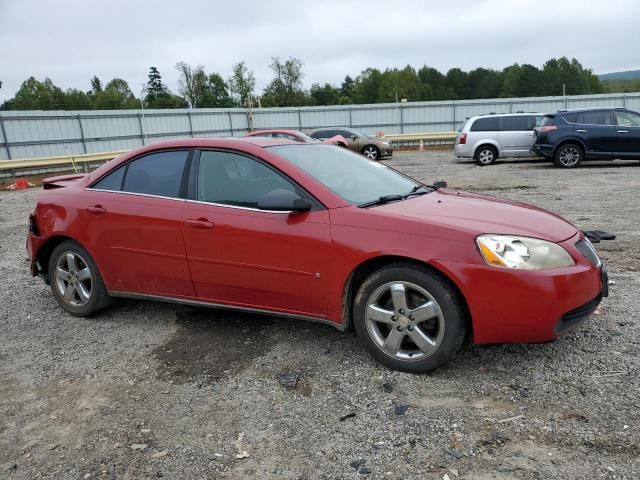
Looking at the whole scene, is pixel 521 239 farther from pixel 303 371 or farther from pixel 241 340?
pixel 241 340

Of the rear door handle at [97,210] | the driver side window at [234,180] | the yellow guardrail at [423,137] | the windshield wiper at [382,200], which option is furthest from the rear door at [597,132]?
the yellow guardrail at [423,137]

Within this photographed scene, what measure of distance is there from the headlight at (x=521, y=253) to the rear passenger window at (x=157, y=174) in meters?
2.29

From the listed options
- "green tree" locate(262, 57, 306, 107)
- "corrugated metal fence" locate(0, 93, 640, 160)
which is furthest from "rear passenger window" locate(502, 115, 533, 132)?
"green tree" locate(262, 57, 306, 107)

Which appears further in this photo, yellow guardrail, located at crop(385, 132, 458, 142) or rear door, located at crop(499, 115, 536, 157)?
yellow guardrail, located at crop(385, 132, 458, 142)

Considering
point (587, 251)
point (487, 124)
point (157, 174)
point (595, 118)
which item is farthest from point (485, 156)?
point (157, 174)

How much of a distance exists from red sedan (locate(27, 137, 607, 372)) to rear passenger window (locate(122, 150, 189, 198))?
11 mm

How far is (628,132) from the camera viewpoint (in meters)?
14.0

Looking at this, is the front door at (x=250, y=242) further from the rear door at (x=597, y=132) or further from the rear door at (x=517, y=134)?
the rear door at (x=517, y=134)

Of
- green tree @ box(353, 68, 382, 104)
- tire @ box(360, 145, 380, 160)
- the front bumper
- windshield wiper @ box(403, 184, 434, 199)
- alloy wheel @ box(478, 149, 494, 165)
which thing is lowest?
alloy wheel @ box(478, 149, 494, 165)

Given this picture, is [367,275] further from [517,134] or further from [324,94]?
[324,94]

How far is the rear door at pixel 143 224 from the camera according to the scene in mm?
3984

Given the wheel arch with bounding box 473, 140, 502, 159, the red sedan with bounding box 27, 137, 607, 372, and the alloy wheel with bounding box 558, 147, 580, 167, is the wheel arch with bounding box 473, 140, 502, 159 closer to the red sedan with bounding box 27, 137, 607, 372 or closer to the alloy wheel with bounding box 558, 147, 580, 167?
the alloy wheel with bounding box 558, 147, 580, 167

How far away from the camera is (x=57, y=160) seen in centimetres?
1983

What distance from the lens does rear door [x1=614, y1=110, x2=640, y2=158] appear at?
46.0ft
